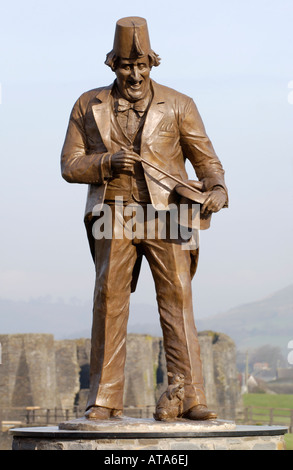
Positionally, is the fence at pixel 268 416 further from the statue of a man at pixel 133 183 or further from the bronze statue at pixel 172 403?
the bronze statue at pixel 172 403

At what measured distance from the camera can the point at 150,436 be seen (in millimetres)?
6398

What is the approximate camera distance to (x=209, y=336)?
43.7 meters

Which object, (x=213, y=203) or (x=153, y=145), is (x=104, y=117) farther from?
(x=213, y=203)

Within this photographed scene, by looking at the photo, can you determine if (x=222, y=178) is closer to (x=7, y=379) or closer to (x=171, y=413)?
(x=171, y=413)

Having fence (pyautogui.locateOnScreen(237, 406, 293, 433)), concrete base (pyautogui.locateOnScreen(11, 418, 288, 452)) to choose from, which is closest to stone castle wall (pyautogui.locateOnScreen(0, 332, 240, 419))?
fence (pyautogui.locateOnScreen(237, 406, 293, 433))

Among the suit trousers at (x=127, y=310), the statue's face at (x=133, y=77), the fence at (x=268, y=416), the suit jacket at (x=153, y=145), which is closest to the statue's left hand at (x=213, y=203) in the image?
the suit jacket at (x=153, y=145)

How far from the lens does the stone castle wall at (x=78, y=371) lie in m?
34.5

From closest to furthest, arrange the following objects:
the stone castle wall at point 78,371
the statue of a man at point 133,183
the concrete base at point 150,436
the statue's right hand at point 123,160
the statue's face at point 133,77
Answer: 1. the concrete base at point 150,436
2. the statue's right hand at point 123,160
3. the statue of a man at point 133,183
4. the statue's face at point 133,77
5. the stone castle wall at point 78,371

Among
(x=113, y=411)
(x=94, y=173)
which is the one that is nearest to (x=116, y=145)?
(x=94, y=173)

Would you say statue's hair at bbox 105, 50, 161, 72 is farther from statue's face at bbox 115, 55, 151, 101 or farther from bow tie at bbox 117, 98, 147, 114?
bow tie at bbox 117, 98, 147, 114

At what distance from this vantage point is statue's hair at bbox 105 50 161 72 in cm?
724

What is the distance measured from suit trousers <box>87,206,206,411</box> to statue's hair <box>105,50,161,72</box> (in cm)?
105

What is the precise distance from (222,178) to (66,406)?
31001mm

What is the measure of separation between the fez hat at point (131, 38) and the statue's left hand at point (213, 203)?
1118mm
